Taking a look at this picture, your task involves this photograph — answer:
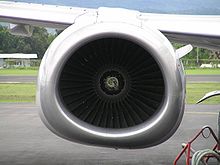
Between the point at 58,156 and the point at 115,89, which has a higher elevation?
the point at 115,89

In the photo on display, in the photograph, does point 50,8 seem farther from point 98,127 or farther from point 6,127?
point 6,127

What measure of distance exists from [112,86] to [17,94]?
832 inches

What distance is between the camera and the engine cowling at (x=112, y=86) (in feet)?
16.6

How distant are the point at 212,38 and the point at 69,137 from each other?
2.04m

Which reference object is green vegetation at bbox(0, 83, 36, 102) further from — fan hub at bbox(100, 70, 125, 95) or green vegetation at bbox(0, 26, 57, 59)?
green vegetation at bbox(0, 26, 57, 59)

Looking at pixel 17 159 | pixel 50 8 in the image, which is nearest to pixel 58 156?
pixel 17 159

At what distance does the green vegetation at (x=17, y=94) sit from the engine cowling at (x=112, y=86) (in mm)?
17633

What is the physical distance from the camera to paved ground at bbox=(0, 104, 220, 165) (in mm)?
8812

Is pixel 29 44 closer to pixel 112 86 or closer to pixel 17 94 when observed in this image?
pixel 17 94

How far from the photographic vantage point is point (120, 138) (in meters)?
5.06

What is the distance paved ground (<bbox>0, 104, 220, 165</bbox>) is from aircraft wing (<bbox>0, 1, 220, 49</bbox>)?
8.46 feet

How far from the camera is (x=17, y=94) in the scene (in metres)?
26.2

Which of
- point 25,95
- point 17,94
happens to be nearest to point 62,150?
point 25,95

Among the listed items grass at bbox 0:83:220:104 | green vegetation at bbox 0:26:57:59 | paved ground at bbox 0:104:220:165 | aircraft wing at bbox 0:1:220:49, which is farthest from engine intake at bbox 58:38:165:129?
green vegetation at bbox 0:26:57:59
